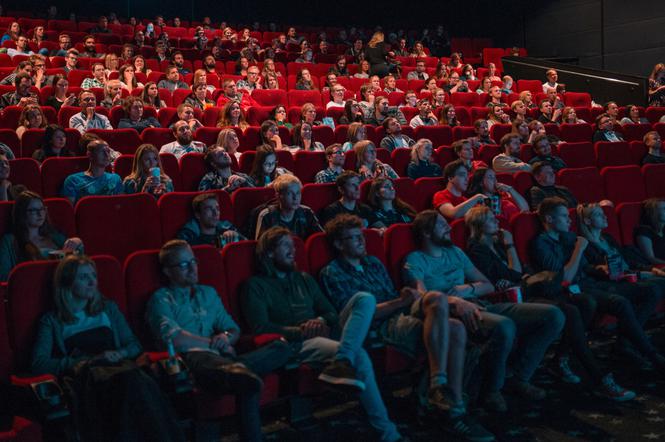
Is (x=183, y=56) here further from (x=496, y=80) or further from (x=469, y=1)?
(x=469, y=1)

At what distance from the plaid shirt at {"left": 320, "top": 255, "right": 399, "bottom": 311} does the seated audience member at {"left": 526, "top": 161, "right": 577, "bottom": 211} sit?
2.87ft

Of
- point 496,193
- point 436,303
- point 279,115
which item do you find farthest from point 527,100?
point 436,303

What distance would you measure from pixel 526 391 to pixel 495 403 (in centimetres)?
10

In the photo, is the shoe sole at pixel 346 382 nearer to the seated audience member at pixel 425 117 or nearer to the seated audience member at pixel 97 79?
the seated audience member at pixel 425 117

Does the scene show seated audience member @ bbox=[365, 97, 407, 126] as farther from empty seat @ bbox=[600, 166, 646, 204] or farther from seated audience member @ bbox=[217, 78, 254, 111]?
empty seat @ bbox=[600, 166, 646, 204]

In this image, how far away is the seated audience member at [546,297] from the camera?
151 centimetres

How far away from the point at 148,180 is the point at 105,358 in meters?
0.84

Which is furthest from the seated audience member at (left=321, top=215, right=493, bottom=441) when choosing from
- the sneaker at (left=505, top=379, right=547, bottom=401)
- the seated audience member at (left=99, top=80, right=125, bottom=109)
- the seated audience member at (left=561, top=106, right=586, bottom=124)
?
the seated audience member at (left=561, top=106, right=586, bottom=124)

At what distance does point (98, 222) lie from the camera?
168 centimetres

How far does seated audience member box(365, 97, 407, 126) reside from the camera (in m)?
3.08

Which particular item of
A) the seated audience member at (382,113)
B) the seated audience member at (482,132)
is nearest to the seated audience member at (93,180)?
the seated audience member at (382,113)

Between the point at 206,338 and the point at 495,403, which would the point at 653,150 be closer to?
the point at 495,403

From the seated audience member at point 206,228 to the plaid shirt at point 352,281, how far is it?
277 mm

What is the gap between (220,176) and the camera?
2086 mm
